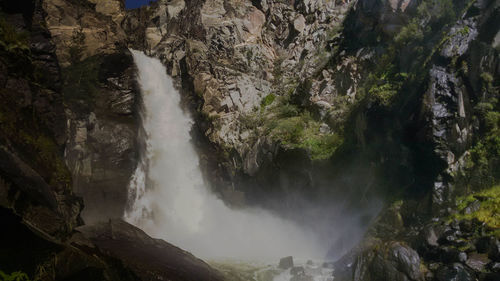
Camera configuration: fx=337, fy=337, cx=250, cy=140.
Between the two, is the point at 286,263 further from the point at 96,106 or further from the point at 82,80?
the point at 82,80

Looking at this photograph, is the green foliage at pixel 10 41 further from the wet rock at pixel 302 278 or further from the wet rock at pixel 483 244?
the wet rock at pixel 483 244

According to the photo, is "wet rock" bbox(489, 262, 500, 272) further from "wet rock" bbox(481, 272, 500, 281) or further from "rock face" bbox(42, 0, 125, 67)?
"rock face" bbox(42, 0, 125, 67)

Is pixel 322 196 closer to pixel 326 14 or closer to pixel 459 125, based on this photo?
pixel 459 125

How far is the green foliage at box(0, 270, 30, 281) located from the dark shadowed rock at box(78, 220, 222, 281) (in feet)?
9.48

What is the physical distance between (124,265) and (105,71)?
1594cm

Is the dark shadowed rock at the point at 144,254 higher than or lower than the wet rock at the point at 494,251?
higher

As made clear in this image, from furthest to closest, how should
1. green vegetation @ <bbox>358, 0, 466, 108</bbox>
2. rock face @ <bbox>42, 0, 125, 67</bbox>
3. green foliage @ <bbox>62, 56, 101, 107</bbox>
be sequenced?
rock face @ <bbox>42, 0, 125, 67</bbox>
green foliage @ <bbox>62, 56, 101, 107</bbox>
green vegetation @ <bbox>358, 0, 466, 108</bbox>

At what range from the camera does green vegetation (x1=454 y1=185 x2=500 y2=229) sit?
10.8 m

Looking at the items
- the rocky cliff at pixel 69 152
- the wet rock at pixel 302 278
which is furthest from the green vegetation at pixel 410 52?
the rocky cliff at pixel 69 152

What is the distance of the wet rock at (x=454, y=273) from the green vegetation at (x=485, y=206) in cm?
187

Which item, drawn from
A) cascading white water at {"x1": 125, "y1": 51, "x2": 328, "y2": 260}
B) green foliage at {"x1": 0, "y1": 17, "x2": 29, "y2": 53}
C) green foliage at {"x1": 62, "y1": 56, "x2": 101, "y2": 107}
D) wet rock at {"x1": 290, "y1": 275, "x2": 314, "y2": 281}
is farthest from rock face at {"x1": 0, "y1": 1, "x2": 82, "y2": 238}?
wet rock at {"x1": 290, "y1": 275, "x2": 314, "y2": 281}

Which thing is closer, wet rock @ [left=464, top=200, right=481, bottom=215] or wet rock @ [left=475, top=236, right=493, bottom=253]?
wet rock @ [left=475, top=236, right=493, bottom=253]

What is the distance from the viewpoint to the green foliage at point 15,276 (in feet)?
19.2

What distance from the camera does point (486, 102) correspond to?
13.4 meters
